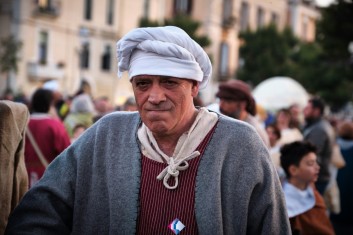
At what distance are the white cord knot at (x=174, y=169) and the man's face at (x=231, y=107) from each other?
2.65 metres

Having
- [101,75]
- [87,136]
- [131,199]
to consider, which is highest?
[87,136]

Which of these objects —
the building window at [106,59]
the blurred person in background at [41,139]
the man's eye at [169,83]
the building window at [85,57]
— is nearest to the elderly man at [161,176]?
the man's eye at [169,83]

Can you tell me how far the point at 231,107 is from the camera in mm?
5609

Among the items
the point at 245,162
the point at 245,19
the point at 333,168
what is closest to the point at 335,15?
the point at 333,168

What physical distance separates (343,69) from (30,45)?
1516 centimetres

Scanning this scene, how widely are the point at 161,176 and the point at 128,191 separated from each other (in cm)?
16

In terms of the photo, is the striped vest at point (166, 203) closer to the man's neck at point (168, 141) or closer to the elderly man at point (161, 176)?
the elderly man at point (161, 176)

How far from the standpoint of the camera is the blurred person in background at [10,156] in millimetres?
2998

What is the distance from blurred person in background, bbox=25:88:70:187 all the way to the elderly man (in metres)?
3.27

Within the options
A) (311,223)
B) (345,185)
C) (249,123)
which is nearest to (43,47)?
(345,185)

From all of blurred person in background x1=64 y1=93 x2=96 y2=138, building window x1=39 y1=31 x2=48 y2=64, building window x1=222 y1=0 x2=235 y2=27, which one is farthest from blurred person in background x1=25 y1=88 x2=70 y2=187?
building window x1=222 y1=0 x2=235 y2=27

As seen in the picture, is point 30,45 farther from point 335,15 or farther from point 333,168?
point 333,168

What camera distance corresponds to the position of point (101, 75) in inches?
1415

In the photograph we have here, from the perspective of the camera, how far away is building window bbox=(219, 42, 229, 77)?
45.2 m
